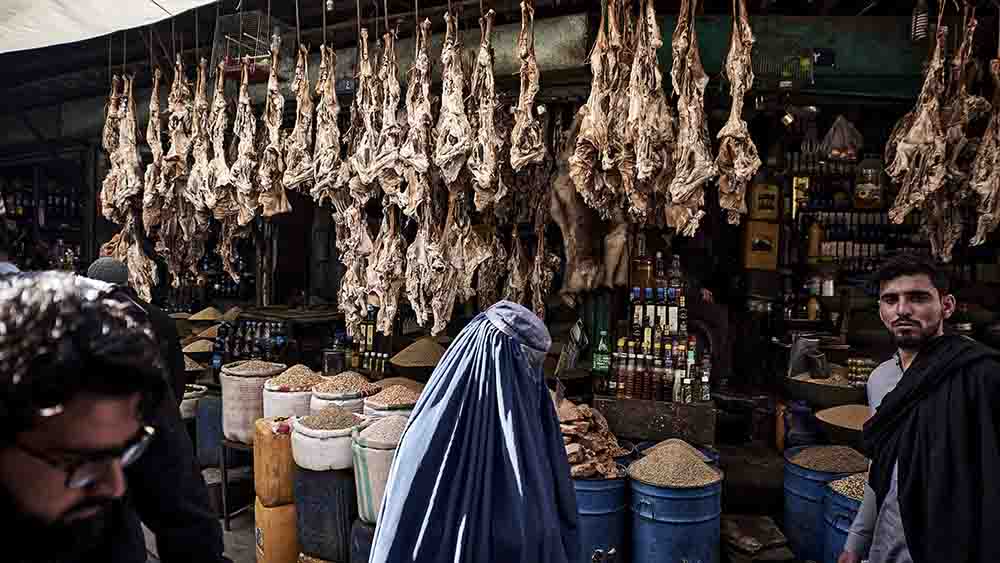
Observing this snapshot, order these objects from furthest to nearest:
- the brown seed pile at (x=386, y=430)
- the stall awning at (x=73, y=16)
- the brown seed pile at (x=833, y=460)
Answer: the brown seed pile at (x=833, y=460), the brown seed pile at (x=386, y=430), the stall awning at (x=73, y=16)

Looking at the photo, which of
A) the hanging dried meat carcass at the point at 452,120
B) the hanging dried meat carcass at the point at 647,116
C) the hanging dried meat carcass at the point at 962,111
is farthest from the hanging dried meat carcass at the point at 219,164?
the hanging dried meat carcass at the point at 962,111

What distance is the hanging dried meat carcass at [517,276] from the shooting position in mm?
5238

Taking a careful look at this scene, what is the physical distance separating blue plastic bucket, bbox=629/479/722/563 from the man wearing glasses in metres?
3.37

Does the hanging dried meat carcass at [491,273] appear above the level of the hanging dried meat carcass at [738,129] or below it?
below

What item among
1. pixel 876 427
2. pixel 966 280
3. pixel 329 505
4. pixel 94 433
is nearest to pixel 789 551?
pixel 876 427

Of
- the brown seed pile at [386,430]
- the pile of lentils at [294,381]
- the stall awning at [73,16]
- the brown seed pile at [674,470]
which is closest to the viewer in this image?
the stall awning at [73,16]

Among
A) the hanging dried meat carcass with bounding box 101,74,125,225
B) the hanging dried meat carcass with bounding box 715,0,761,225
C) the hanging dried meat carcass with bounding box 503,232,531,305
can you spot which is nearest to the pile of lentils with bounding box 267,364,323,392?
the hanging dried meat carcass with bounding box 503,232,531,305

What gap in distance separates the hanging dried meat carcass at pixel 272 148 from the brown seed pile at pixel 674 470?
3.64 meters

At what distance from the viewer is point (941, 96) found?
4.16m

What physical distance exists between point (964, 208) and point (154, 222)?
23.0 ft

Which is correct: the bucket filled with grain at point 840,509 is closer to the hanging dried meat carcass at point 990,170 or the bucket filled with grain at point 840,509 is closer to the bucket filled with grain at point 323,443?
the hanging dried meat carcass at point 990,170

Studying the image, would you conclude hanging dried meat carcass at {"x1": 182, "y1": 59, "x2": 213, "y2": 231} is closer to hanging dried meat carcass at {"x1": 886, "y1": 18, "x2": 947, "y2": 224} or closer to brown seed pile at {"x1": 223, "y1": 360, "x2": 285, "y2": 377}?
brown seed pile at {"x1": 223, "y1": 360, "x2": 285, "y2": 377}

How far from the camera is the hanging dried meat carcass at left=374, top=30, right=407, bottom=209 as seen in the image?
452 cm

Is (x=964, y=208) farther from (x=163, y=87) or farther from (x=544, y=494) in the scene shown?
(x=163, y=87)
